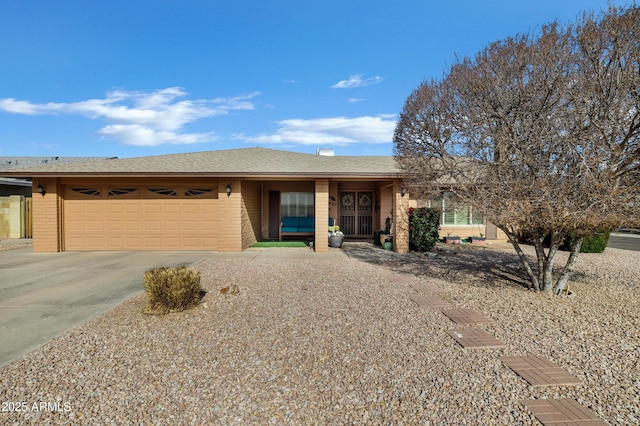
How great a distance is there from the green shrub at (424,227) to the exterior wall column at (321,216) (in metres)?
3.13

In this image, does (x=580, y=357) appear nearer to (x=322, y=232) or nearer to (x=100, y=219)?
(x=322, y=232)

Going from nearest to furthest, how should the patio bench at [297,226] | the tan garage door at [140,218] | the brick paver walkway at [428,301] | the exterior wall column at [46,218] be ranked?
the brick paver walkway at [428,301], the exterior wall column at [46,218], the tan garage door at [140,218], the patio bench at [297,226]

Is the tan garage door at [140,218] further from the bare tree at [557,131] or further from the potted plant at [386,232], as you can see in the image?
the bare tree at [557,131]

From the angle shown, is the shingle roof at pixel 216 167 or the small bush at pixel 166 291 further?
the shingle roof at pixel 216 167

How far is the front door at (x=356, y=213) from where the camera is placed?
14.8 m

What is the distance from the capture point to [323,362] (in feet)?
10.9

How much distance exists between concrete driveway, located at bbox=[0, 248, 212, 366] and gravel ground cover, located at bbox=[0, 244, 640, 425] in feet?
1.41

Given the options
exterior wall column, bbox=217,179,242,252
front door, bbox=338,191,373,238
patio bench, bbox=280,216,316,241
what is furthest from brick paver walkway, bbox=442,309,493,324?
front door, bbox=338,191,373,238

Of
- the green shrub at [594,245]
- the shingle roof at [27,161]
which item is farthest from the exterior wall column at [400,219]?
the shingle roof at [27,161]

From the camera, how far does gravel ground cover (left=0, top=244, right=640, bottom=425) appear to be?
8.33 ft

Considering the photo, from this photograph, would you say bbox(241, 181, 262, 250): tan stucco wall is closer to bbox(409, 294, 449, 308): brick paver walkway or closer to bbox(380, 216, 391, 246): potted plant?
bbox(380, 216, 391, 246): potted plant

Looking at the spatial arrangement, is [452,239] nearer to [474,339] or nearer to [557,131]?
[557,131]

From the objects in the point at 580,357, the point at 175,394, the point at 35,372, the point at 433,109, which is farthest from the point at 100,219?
the point at 580,357

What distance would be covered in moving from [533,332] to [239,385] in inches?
150
